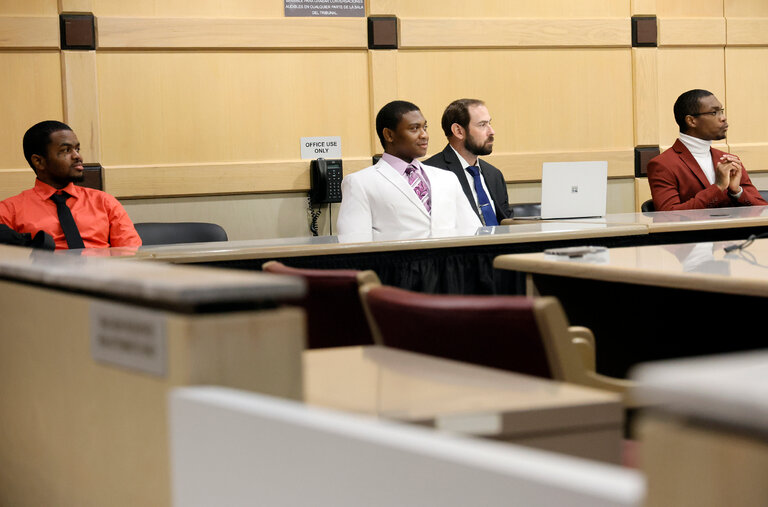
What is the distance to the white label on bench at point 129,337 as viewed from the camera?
39.7 inches

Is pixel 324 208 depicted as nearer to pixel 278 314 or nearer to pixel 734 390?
pixel 278 314

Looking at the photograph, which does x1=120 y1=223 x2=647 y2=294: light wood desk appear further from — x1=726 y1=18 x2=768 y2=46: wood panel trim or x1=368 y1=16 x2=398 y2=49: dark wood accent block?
x1=726 y1=18 x2=768 y2=46: wood panel trim

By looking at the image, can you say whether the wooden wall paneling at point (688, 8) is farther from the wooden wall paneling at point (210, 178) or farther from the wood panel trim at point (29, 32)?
the wood panel trim at point (29, 32)

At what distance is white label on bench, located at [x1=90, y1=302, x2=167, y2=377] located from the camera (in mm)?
1008

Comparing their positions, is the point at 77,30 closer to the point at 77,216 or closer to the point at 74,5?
the point at 74,5

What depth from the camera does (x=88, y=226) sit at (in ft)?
14.3

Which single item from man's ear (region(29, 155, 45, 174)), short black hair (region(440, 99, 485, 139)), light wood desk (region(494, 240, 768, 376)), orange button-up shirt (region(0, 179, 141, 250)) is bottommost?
light wood desk (region(494, 240, 768, 376))

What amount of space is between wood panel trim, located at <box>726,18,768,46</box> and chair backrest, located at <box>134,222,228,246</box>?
3.97m

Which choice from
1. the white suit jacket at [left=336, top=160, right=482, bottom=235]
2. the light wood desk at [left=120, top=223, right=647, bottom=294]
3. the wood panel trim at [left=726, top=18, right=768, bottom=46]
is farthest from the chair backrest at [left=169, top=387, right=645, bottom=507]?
the wood panel trim at [left=726, top=18, right=768, bottom=46]

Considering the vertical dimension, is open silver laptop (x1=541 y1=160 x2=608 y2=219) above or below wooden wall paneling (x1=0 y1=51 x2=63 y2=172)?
below

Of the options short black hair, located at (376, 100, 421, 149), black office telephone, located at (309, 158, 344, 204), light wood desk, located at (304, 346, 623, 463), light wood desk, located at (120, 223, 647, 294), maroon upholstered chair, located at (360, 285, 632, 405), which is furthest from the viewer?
black office telephone, located at (309, 158, 344, 204)

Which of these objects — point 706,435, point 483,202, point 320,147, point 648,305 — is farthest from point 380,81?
point 706,435

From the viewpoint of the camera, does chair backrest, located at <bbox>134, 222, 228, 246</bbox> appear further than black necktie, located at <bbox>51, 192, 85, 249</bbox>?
Yes

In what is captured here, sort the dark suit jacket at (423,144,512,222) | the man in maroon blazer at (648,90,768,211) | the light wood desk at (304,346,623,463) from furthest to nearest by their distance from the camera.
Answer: the dark suit jacket at (423,144,512,222)
the man in maroon blazer at (648,90,768,211)
the light wood desk at (304,346,623,463)
